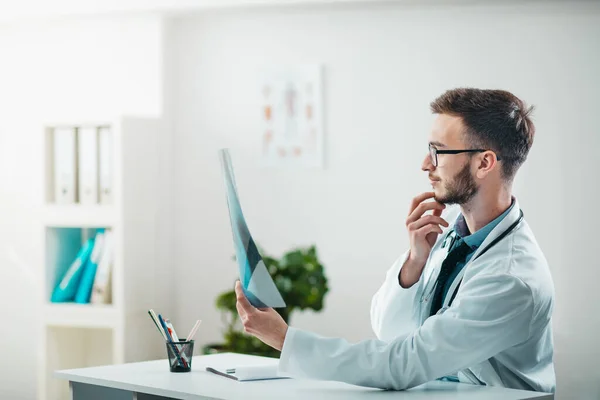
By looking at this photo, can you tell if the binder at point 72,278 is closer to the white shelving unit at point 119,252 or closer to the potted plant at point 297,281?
the white shelving unit at point 119,252

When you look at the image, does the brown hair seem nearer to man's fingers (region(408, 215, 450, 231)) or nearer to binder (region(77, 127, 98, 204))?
man's fingers (region(408, 215, 450, 231))

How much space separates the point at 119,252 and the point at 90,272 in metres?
0.23

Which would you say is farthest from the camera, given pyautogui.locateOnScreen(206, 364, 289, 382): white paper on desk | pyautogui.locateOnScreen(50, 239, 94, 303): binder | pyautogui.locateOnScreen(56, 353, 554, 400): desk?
pyautogui.locateOnScreen(50, 239, 94, 303): binder

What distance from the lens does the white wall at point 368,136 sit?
4.18m

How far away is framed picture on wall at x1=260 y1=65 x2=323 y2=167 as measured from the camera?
182 inches

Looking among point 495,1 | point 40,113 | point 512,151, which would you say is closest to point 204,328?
point 40,113

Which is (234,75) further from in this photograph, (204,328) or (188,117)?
(204,328)

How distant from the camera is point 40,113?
5117 mm

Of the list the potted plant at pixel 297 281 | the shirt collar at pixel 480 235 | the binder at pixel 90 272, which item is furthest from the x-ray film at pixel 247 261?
the binder at pixel 90 272

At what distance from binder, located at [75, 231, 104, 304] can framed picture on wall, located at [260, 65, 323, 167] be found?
0.93 m

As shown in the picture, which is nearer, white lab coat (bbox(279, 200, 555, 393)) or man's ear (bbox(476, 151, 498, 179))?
white lab coat (bbox(279, 200, 555, 393))

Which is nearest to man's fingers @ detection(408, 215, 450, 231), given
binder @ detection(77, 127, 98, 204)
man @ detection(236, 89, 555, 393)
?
man @ detection(236, 89, 555, 393)

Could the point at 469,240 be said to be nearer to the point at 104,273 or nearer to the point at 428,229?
the point at 428,229

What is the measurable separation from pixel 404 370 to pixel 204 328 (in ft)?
9.62
